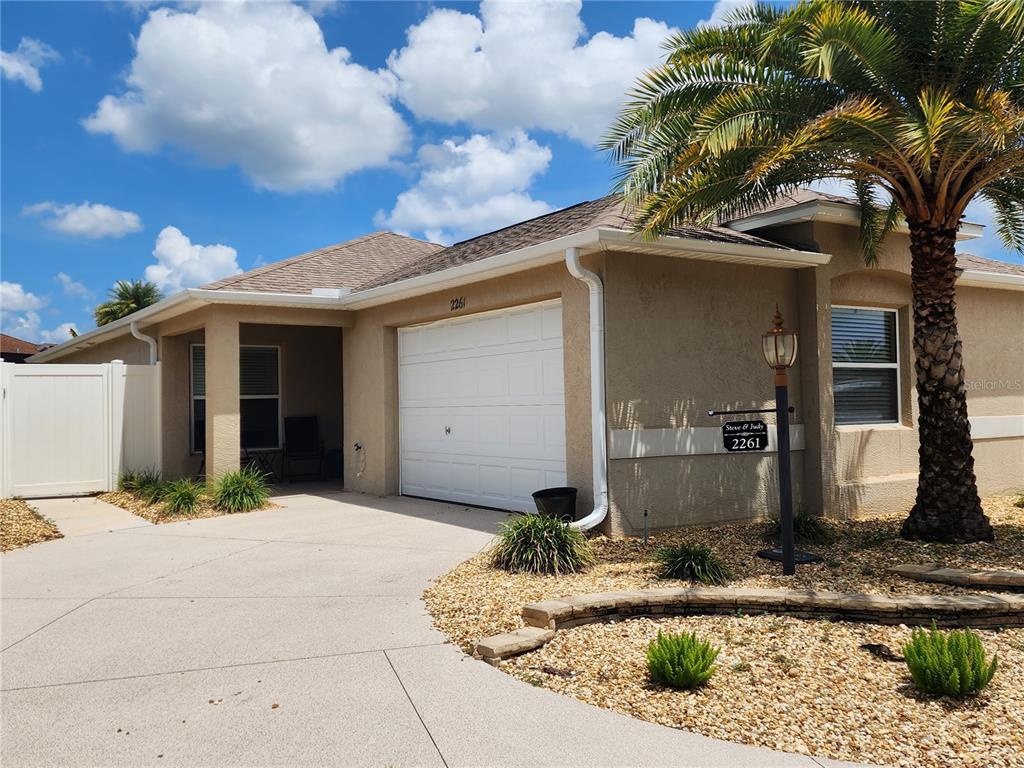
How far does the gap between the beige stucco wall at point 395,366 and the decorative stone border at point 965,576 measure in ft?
10.2

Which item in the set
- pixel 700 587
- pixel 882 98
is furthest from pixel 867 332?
pixel 700 587

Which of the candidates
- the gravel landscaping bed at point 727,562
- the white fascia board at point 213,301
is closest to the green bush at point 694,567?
the gravel landscaping bed at point 727,562

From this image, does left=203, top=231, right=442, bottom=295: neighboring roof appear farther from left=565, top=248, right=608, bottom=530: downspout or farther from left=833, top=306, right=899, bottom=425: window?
left=833, top=306, right=899, bottom=425: window

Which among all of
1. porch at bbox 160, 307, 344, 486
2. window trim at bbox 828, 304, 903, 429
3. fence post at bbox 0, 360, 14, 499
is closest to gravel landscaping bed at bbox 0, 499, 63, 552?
fence post at bbox 0, 360, 14, 499

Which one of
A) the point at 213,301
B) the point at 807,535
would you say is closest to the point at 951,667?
the point at 807,535

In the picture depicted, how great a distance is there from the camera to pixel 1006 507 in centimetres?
1062

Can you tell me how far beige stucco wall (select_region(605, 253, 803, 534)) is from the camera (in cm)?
830

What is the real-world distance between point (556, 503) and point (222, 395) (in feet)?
19.4

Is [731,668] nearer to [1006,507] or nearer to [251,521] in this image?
[251,521]

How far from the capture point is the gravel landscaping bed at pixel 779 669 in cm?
366

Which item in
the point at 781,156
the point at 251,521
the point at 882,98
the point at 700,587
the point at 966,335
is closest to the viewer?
the point at 700,587

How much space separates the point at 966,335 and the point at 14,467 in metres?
14.8

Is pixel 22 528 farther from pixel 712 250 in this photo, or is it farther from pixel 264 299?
pixel 712 250

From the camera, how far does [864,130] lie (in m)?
6.86
